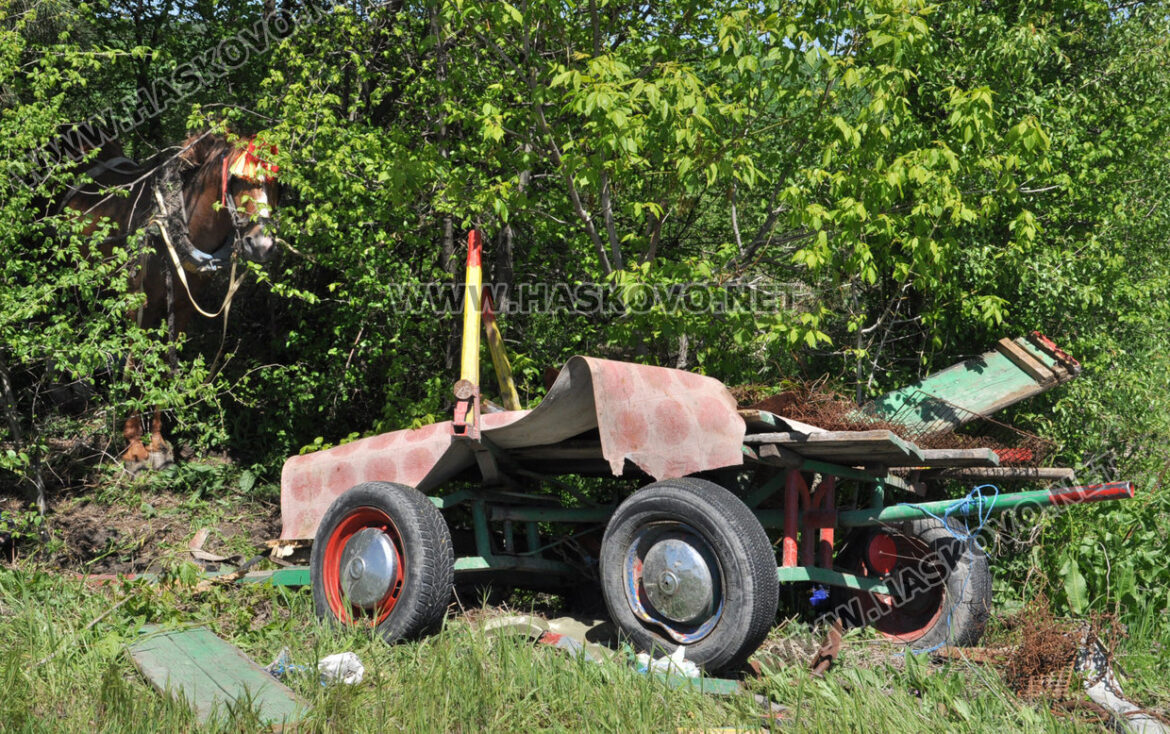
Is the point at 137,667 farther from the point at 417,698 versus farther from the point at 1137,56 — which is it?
the point at 1137,56

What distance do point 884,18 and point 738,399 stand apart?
2.18 metres

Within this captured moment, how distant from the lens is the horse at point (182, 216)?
734 centimetres

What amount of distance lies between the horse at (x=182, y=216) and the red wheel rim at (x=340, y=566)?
265 cm

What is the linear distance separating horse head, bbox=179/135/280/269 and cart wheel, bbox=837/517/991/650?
449 centimetres

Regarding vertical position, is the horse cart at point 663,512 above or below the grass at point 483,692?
above

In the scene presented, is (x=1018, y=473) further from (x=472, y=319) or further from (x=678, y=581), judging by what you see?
(x=472, y=319)

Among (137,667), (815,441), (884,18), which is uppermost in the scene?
(884,18)

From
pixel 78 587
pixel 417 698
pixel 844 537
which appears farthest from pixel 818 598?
pixel 78 587

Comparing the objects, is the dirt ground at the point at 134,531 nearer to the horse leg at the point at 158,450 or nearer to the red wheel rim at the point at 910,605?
the horse leg at the point at 158,450

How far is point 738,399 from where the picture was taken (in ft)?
18.4

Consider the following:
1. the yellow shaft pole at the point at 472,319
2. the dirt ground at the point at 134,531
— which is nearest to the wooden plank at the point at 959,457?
the yellow shaft pole at the point at 472,319

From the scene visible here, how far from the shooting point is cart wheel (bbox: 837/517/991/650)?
5109 millimetres

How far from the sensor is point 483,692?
4180 millimetres

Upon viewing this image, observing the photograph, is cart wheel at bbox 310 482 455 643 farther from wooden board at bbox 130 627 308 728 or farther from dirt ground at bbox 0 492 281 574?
dirt ground at bbox 0 492 281 574
